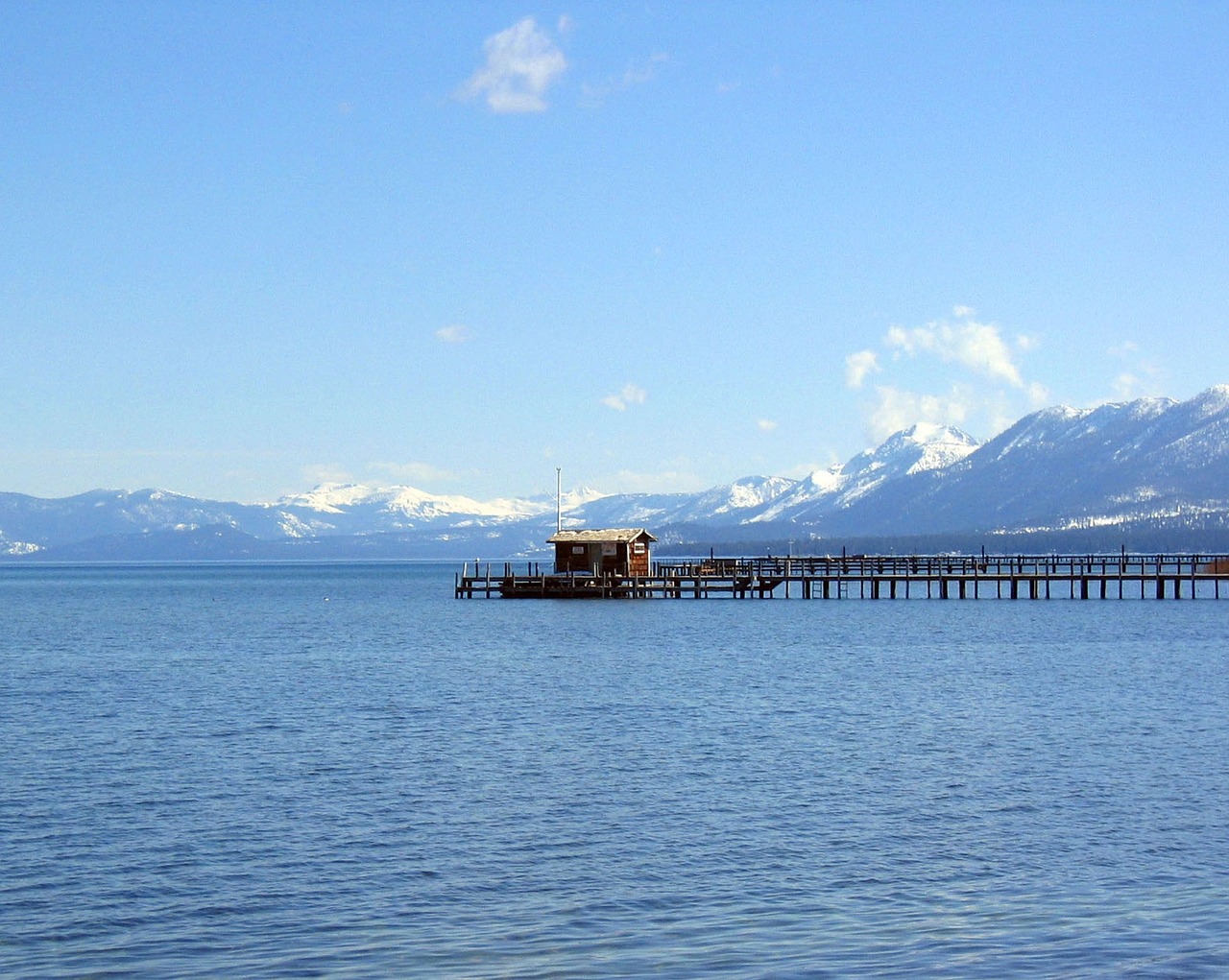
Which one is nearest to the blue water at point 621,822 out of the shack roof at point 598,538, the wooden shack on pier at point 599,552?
the shack roof at point 598,538

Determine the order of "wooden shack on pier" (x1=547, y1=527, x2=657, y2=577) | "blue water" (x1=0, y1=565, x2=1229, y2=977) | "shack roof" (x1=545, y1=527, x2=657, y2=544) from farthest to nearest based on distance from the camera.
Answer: "wooden shack on pier" (x1=547, y1=527, x2=657, y2=577) → "shack roof" (x1=545, y1=527, x2=657, y2=544) → "blue water" (x1=0, y1=565, x2=1229, y2=977)

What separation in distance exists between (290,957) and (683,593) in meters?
104

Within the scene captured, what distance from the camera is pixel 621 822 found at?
26938 mm

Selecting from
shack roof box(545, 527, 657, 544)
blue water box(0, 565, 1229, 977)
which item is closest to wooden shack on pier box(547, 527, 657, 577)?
shack roof box(545, 527, 657, 544)

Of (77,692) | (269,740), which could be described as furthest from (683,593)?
(269,740)

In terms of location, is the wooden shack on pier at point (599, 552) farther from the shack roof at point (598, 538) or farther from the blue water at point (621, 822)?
the blue water at point (621, 822)

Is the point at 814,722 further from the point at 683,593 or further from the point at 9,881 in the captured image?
the point at 683,593

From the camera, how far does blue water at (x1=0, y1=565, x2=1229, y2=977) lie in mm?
19203

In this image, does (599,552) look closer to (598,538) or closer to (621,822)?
(598,538)

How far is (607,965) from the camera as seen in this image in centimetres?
1828

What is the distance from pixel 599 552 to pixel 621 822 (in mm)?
79086

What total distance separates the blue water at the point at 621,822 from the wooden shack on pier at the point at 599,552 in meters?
47.5

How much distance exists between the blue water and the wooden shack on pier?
47516mm

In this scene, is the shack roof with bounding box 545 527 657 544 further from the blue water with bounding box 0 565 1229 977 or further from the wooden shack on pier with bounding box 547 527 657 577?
the blue water with bounding box 0 565 1229 977
